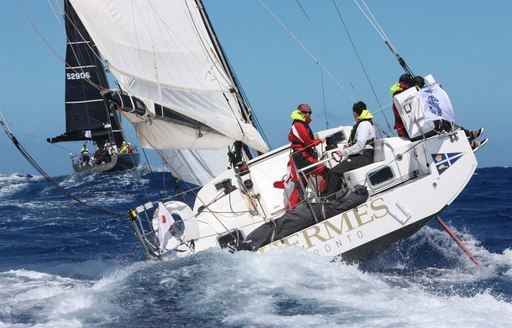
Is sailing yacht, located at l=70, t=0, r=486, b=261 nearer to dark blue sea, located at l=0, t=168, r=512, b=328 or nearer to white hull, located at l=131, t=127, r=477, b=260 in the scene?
white hull, located at l=131, t=127, r=477, b=260

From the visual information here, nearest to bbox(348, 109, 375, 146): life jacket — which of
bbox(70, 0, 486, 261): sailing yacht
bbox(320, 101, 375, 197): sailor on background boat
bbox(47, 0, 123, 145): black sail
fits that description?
bbox(320, 101, 375, 197): sailor on background boat

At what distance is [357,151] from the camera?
10055 millimetres

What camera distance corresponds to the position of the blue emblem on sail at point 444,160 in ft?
31.5

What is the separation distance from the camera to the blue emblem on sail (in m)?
9.61

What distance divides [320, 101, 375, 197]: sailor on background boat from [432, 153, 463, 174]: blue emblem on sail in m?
0.86

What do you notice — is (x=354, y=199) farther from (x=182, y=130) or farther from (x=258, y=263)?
(x=182, y=130)

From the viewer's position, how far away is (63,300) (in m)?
8.56

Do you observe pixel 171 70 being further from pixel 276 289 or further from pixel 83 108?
pixel 83 108

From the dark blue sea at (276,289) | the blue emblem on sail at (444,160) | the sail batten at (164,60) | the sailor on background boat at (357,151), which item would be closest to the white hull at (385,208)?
the blue emblem on sail at (444,160)

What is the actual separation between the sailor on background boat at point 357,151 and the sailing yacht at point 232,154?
15 cm

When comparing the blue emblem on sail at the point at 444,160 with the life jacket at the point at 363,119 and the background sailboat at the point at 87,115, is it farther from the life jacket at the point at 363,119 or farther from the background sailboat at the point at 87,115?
the background sailboat at the point at 87,115

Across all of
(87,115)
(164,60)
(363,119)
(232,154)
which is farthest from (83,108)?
(363,119)

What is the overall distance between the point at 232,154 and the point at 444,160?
337cm

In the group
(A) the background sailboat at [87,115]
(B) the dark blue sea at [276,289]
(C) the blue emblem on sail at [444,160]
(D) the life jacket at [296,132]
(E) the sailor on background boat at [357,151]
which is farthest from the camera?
(A) the background sailboat at [87,115]
